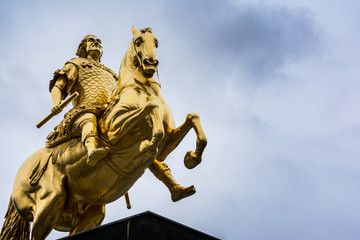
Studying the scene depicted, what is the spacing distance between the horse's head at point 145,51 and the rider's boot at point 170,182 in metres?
1.11

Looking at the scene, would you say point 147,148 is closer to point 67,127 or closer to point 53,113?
point 67,127

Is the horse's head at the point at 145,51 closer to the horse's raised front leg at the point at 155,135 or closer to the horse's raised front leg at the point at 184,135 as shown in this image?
the horse's raised front leg at the point at 155,135

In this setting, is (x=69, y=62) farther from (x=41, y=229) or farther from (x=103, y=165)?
(x=41, y=229)

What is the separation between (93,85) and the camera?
24.2ft

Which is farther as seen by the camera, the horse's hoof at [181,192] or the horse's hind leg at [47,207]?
the horse's hoof at [181,192]

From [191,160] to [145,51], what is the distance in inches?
55.2

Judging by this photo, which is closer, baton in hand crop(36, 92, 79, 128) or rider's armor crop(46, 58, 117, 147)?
baton in hand crop(36, 92, 79, 128)

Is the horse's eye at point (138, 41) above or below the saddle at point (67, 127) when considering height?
above

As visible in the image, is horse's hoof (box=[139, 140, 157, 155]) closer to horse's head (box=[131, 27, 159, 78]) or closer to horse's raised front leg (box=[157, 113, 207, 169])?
horse's raised front leg (box=[157, 113, 207, 169])

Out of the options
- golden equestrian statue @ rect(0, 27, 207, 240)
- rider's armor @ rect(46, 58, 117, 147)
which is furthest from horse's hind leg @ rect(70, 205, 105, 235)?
rider's armor @ rect(46, 58, 117, 147)

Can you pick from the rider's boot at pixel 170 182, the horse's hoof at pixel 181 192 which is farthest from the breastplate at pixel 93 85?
the horse's hoof at pixel 181 192

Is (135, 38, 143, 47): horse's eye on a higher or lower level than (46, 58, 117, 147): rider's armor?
higher

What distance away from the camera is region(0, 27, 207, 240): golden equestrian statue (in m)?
6.28

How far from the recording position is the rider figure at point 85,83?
22.0ft
